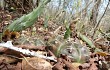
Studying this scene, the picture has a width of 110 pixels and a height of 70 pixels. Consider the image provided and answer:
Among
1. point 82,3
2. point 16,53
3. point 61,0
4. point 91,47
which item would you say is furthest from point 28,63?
point 61,0

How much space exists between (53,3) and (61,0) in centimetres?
14

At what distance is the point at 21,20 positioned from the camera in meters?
1.90

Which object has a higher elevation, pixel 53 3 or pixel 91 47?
pixel 53 3

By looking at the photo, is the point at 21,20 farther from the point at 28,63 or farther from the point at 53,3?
the point at 53,3

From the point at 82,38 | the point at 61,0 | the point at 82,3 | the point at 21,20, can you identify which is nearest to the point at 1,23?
the point at 21,20

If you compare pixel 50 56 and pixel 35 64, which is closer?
pixel 35 64

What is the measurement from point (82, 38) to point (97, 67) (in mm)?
734

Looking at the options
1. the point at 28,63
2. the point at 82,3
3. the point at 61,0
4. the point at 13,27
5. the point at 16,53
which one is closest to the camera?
the point at 28,63

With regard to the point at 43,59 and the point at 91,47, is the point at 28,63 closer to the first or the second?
the point at 43,59

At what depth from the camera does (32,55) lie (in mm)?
1331

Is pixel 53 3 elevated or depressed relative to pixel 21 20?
elevated

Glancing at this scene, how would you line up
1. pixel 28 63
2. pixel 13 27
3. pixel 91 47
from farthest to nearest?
pixel 91 47
pixel 13 27
pixel 28 63

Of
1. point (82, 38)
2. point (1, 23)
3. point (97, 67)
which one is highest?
point (1, 23)

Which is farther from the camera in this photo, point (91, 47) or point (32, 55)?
point (91, 47)
